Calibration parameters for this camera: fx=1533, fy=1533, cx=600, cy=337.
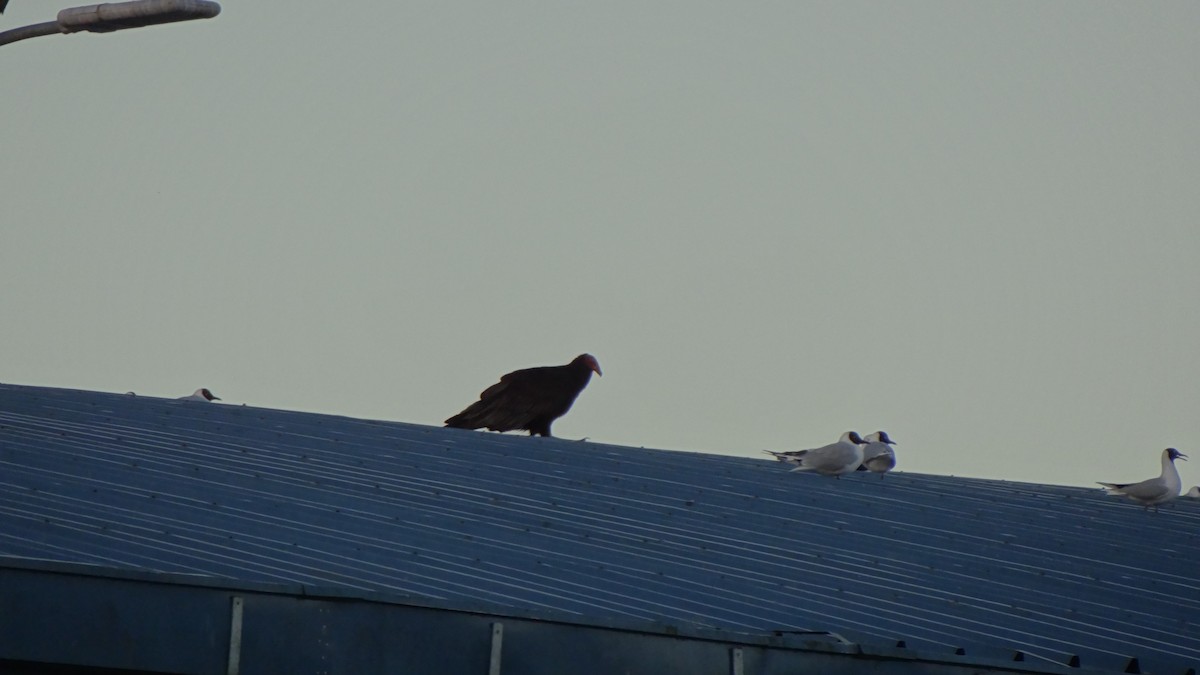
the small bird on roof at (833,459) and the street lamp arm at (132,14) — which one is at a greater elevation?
the street lamp arm at (132,14)

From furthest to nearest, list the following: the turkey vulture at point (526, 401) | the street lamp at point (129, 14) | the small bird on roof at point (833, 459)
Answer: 1. the turkey vulture at point (526, 401)
2. the small bird on roof at point (833, 459)
3. the street lamp at point (129, 14)

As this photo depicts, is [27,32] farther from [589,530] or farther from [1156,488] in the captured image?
[1156,488]

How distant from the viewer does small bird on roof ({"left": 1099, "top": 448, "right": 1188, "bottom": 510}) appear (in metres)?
16.0

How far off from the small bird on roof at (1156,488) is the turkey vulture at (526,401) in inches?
252

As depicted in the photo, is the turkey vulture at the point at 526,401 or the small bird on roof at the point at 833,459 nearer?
the small bird on roof at the point at 833,459

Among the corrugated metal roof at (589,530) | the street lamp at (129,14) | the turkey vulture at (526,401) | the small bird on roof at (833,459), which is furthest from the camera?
the turkey vulture at (526,401)

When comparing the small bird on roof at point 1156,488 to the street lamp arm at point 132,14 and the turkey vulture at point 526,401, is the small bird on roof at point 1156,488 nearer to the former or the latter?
the turkey vulture at point 526,401

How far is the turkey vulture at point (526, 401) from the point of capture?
1820cm

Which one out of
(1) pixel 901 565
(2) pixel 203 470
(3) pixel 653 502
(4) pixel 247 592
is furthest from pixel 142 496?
(1) pixel 901 565

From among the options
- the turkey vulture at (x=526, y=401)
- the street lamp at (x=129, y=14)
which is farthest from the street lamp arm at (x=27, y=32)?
the turkey vulture at (x=526, y=401)

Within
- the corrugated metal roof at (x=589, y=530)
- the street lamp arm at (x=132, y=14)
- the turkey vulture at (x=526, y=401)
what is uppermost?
the street lamp arm at (x=132, y=14)

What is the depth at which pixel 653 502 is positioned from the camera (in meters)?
13.4

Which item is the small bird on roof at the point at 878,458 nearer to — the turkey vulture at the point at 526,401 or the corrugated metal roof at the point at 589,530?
the corrugated metal roof at the point at 589,530

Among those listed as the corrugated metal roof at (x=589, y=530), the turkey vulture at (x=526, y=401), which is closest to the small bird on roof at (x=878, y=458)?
the corrugated metal roof at (x=589, y=530)
